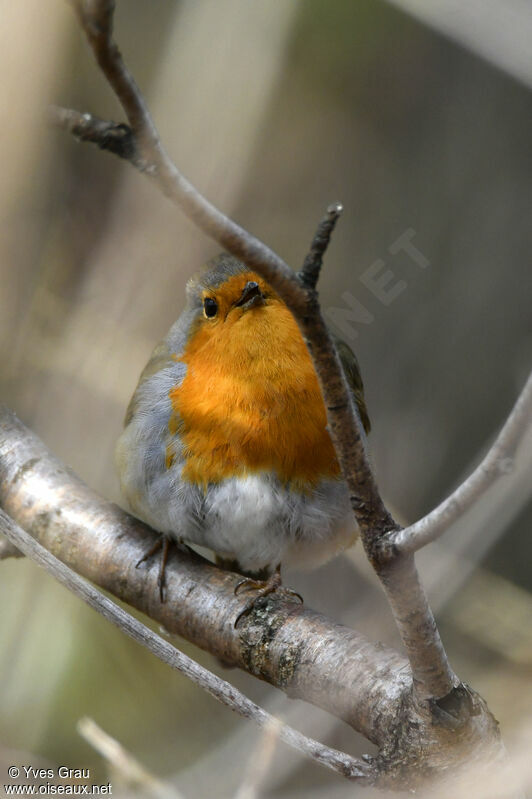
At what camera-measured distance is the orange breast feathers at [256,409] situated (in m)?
2.74

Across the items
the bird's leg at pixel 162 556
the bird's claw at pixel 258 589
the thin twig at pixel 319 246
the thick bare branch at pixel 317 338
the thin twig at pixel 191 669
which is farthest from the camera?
the bird's leg at pixel 162 556

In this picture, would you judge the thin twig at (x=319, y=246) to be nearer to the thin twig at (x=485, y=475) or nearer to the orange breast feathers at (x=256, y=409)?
the thin twig at (x=485, y=475)

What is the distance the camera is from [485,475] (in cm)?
128

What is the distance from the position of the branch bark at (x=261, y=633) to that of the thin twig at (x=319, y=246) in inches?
39.0

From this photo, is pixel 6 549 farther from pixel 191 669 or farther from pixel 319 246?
pixel 319 246

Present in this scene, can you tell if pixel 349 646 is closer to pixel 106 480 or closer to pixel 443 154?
pixel 106 480

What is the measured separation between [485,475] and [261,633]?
142cm

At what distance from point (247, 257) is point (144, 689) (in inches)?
126

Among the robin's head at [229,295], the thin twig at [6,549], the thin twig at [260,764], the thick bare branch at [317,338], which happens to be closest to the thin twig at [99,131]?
the thick bare branch at [317,338]

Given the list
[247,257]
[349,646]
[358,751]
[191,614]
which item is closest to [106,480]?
[191,614]

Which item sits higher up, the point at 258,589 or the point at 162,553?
the point at 258,589

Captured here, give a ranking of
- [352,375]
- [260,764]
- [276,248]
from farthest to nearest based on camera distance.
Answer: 1. [276,248]
2. [352,375]
3. [260,764]

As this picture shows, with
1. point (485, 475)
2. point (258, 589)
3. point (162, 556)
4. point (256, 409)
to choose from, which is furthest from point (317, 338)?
point (162, 556)

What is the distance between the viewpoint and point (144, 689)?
13.1ft
